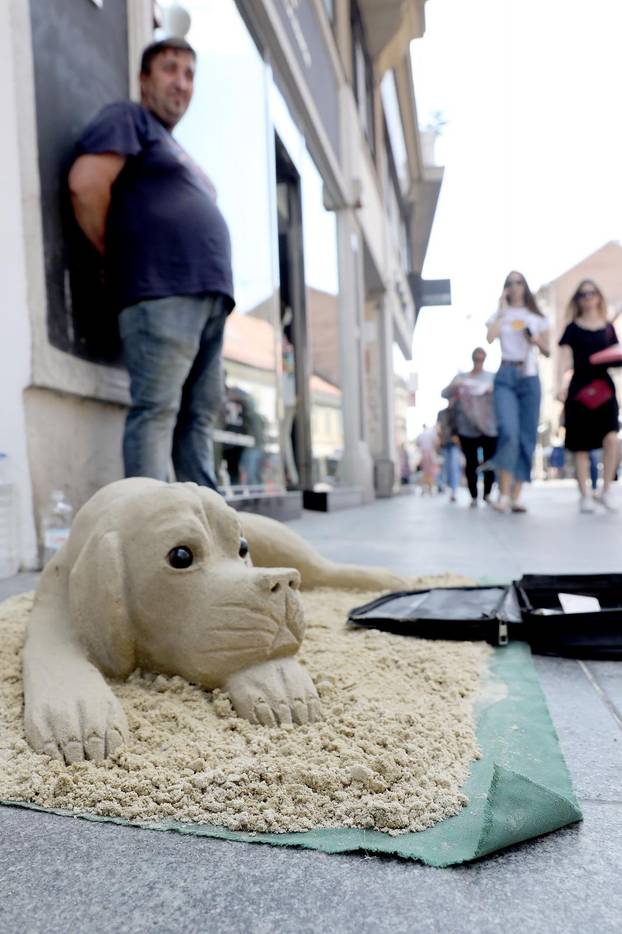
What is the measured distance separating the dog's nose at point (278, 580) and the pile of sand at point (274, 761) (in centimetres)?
20

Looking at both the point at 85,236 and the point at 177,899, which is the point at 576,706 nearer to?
the point at 177,899

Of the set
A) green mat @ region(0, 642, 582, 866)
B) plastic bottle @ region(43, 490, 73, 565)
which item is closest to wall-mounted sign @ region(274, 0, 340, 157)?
plastic bottle @ region(43, 490, 73, 565)

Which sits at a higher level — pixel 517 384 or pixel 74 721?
pixel 517 384

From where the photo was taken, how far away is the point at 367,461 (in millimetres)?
9445

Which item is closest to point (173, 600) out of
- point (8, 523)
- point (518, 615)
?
point (518, 615)

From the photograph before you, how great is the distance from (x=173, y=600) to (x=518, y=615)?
0.95 meters

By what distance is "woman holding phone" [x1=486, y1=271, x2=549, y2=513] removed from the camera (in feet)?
18.3

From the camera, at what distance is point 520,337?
5621mm

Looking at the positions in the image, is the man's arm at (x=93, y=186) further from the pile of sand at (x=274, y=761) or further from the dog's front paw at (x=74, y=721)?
the dog's front paw at (x=74, y=721)

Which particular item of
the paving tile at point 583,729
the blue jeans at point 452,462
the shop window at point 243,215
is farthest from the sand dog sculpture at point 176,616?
the blue jeans at point 452,462

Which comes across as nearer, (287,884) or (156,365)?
(287,884)

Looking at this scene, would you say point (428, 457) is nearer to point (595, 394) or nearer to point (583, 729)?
point (595, 394)

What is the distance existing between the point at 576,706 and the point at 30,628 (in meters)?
1.04

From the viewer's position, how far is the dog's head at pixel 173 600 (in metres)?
1.27
